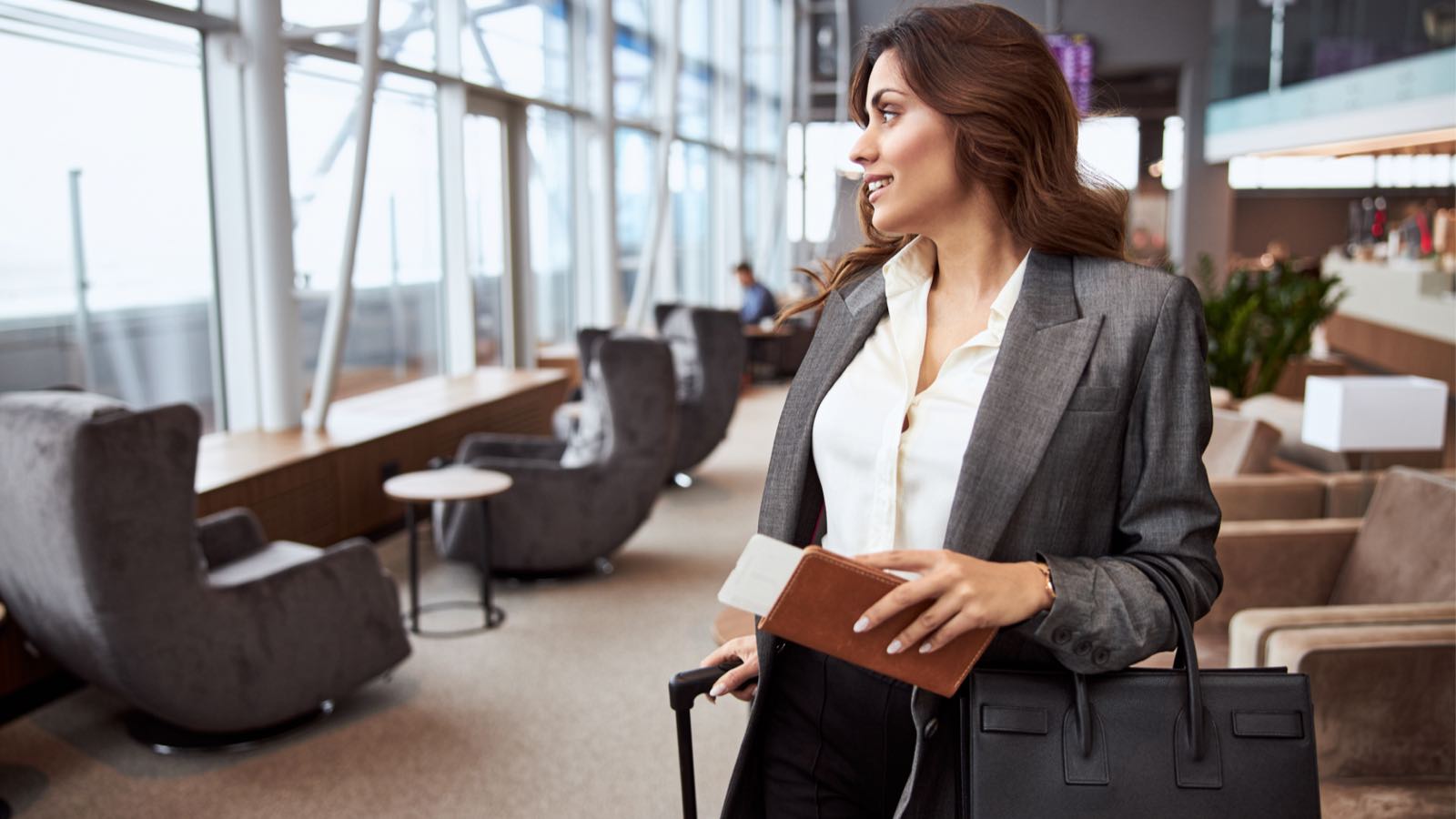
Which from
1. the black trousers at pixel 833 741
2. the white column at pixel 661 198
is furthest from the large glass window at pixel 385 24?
the black trousers at pixel 833 741

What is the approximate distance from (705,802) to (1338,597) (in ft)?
6.26

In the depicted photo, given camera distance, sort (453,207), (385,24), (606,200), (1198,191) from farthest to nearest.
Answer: (1198,191) → (606,200) → (453,207) → (385,24)

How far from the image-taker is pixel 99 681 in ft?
11.3

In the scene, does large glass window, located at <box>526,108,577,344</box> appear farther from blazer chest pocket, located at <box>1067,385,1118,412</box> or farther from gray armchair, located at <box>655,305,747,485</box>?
blazer chest pocket, located at <box>1067,385,1118,412</box>

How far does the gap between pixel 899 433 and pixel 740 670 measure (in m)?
0.37

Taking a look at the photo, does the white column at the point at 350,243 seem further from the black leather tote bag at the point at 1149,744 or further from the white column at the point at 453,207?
the black leather tote bag at the point at 1149,744

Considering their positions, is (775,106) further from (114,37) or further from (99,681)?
(99,681)

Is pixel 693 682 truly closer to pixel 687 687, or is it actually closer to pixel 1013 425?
pixel 687 687

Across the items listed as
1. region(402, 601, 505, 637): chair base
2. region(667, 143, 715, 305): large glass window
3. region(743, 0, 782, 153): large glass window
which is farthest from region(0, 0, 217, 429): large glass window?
region(743, 0, 782, 153): large glass window

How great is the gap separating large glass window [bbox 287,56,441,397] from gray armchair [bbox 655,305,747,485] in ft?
→ 5.71

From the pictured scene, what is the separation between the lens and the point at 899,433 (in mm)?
1315

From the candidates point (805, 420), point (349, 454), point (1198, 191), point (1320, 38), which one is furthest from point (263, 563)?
point (1198, 191)

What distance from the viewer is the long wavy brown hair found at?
49.8 inches

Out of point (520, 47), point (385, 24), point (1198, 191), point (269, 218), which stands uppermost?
point (520, 47)
